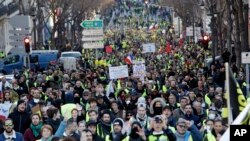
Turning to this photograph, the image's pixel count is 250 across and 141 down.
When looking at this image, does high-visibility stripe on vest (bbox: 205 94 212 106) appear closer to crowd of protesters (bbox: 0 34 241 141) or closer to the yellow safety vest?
crowd of protesters (bbox: 0 34 241 141)

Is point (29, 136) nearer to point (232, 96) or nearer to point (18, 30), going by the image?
point (232, 96)

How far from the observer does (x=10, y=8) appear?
65.1 meters

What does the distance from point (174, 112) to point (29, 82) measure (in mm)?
10619

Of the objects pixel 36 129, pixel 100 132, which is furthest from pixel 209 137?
pixel 36 129

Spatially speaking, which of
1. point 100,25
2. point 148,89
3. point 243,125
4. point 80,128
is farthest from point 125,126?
point 100,25

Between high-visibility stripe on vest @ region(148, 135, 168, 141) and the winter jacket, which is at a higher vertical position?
high-visibility stripe on vest @ region(148, 135, 168, 141)

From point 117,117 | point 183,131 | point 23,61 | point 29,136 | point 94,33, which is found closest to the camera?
point 183,131

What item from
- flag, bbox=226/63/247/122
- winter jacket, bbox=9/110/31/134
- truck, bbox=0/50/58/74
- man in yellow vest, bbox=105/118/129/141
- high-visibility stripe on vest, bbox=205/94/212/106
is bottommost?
truck, bbox=0/50/58/74

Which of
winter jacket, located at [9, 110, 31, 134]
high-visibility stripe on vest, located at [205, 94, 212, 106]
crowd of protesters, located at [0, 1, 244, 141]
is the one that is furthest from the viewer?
high-visibility stripe on vest, located at [205, 94, 212, 106]

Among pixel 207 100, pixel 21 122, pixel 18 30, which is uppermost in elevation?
pixel 18 30

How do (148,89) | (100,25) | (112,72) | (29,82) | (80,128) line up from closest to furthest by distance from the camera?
(80,128) → (148,89) → (112,72) → (29,82) → (100,25)

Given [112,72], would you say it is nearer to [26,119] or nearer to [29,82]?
[29,82]

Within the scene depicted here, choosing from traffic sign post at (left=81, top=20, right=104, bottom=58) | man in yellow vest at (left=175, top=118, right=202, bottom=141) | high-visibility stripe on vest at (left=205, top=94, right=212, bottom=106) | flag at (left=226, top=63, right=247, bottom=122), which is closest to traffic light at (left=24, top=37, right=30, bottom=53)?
traffic sign post at (left=81, top=20, right=104, bottom=58)

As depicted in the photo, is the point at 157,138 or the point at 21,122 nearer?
the point at 157,138
